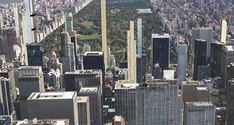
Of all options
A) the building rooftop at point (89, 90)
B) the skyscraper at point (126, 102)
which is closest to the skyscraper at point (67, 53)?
the building rooftop at point (89, 90)

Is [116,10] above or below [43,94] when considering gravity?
above

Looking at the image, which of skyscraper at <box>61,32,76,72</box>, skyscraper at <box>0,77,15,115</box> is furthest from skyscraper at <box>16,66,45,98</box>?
skyscraper at <box>61,32,76,72</box>

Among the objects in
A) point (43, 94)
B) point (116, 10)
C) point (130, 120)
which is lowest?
point (130, 120)

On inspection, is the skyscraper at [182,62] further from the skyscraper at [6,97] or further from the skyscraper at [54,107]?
the skyscraper at [54,107]

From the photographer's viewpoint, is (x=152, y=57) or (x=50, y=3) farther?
(x=50, y=3)

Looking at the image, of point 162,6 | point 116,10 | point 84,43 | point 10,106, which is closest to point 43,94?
point 10,106

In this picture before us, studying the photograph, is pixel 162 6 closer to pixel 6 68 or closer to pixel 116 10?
pixel 116 10
